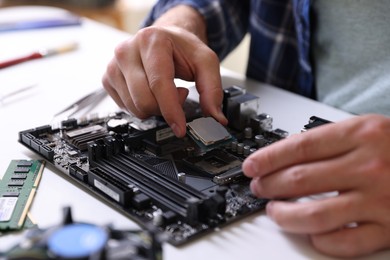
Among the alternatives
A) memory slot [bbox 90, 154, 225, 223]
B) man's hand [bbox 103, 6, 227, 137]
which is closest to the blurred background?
man's hand [bbox 103, 6, 227, 137]

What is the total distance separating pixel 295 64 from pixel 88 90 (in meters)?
0.52

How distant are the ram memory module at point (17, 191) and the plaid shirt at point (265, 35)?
2.16 ft

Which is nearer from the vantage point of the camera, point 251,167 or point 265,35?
point 251,167

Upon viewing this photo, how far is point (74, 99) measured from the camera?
1.20 meters

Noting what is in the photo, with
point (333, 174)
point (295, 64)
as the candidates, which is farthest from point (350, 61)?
point (333, 174)

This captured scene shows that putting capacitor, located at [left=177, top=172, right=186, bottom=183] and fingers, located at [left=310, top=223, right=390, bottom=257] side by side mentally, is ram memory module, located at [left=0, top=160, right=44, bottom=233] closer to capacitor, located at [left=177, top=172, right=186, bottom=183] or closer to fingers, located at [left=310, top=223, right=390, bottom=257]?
capacitor, located at [left=177, top=172, right=186, bottom=183]

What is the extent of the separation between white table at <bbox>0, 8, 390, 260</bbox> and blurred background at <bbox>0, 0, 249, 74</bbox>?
3.21 feet

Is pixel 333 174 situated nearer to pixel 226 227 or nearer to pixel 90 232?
pixel 226 227

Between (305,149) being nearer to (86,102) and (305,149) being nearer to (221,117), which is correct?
(221,117)

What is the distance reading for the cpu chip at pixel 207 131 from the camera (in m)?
0.86

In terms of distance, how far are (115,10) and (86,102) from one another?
1.78 metres

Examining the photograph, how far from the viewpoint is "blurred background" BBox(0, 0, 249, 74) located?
2.82 meters

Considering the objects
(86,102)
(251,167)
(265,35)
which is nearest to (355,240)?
(251,167)

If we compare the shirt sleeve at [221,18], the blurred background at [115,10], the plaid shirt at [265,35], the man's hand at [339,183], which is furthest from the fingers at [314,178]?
the blurred background at [115,10]
